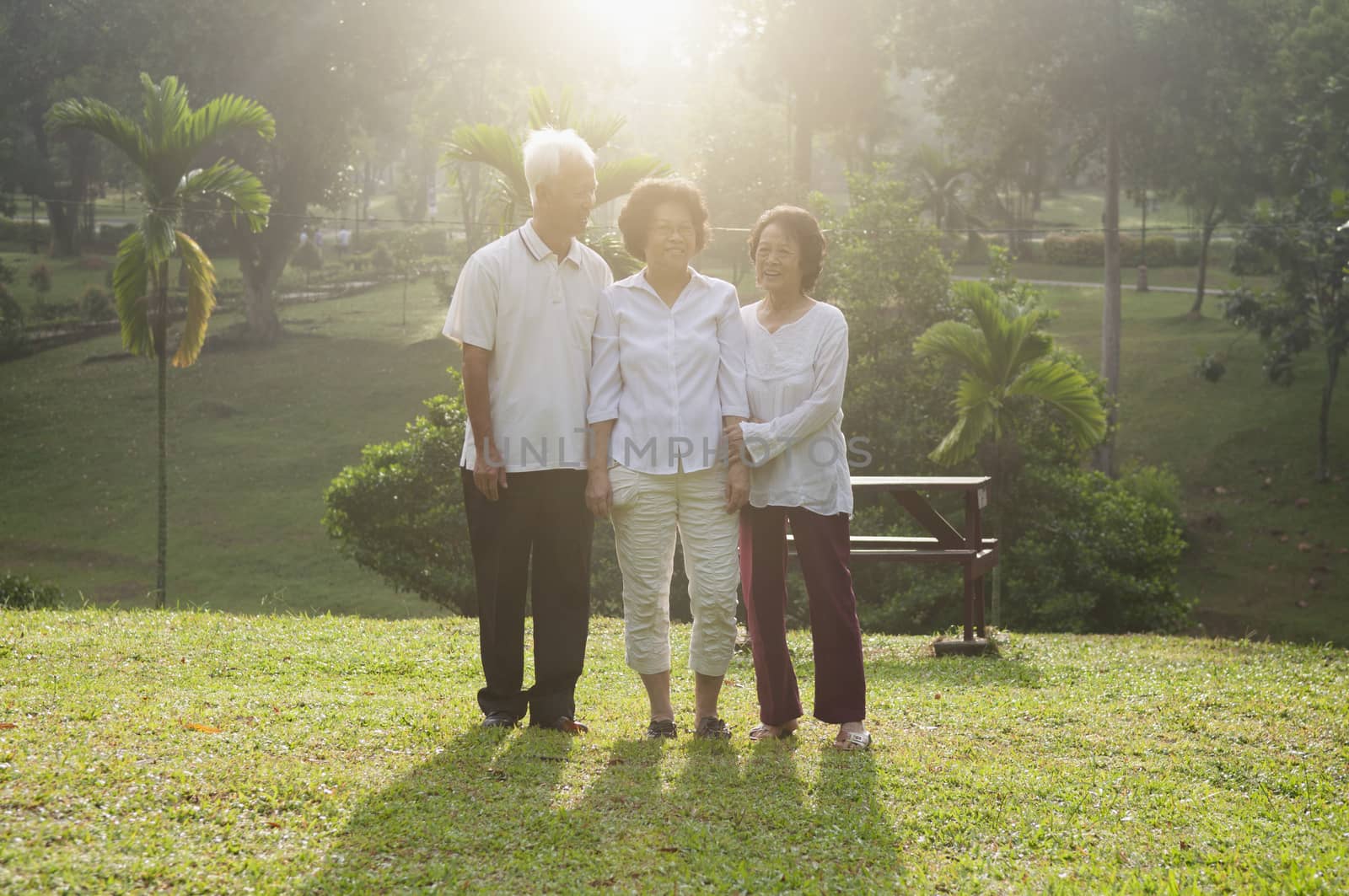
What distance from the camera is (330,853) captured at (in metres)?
3.37

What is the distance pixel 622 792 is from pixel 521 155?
8.36m

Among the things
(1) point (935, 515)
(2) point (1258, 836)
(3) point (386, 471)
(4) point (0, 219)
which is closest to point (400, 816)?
(2) point (1258, 836)

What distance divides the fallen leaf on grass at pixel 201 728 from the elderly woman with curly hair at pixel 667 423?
147 cm

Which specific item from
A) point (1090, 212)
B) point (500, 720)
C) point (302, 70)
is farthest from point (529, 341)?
point (1090, 212)

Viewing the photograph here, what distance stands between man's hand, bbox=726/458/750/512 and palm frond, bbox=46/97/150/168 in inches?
408

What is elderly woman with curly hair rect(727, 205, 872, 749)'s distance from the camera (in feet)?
15.2

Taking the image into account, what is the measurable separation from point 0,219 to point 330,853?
35.3 meters

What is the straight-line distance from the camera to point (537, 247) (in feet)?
15.3

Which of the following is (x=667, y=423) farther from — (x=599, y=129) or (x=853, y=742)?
(x=599, y=129)

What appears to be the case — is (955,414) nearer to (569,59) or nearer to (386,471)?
(386,471)

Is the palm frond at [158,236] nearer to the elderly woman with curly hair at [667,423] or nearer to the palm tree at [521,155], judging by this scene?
the palm tree at [521,155]

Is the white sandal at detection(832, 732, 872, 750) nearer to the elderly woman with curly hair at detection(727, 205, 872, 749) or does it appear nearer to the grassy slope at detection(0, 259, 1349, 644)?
the elderly woman with curly hair at detection(727, 205, 872, 749)

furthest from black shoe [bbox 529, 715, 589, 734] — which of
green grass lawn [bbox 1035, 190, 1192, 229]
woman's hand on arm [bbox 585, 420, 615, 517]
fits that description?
green grass lawn [bbox 1035, 190, 1192, 229]

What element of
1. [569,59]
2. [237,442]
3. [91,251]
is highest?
[569,59]
